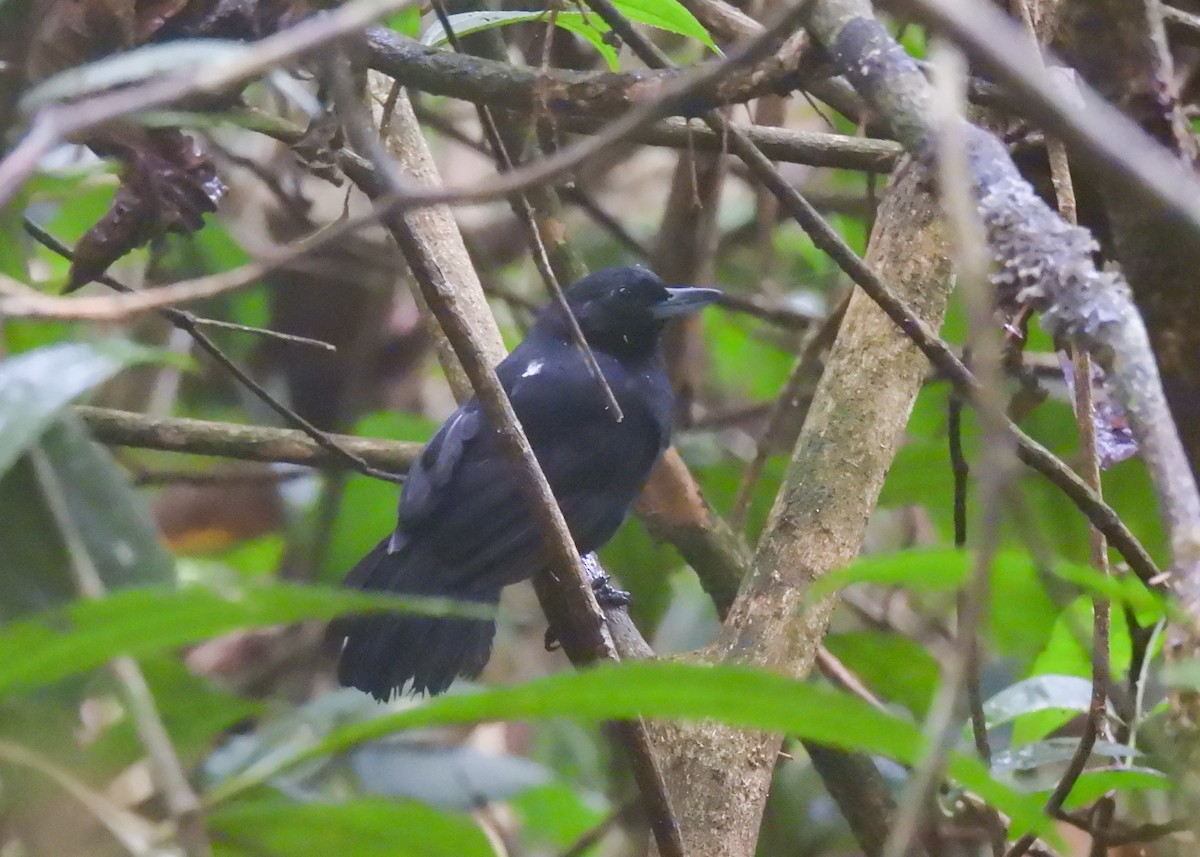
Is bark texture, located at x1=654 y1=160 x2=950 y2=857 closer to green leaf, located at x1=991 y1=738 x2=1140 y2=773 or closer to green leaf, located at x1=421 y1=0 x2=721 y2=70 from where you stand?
green leaf, located at x1=991 y1=738 x2=1140 y2=773

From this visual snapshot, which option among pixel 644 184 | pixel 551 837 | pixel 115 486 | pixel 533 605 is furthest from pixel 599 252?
pixel 115 486

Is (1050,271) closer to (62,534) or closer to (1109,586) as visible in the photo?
(1109,586)

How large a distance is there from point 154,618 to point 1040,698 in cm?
150

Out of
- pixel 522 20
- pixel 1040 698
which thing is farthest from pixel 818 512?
pixel 522 20

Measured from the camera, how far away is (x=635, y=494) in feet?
8.80

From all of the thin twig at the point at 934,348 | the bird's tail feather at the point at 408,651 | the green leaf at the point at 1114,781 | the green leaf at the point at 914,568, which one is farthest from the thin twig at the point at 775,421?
the green leaf at the point at 914,568

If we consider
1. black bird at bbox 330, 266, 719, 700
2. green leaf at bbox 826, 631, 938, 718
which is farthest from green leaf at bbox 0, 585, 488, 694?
green leaf at bbox 826, 631, 938, 718

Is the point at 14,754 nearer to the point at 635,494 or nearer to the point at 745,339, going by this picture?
the point at 635,494

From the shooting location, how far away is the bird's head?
304 cm

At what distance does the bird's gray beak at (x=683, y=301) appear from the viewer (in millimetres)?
2953

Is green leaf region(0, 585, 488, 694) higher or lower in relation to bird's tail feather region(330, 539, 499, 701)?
higher

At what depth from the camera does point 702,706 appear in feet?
2.28

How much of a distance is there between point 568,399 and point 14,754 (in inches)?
84.7

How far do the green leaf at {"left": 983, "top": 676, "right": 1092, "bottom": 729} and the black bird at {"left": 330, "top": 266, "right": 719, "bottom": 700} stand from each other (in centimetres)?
84
